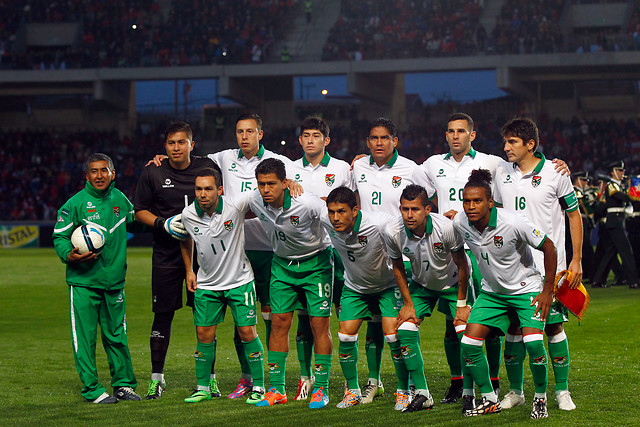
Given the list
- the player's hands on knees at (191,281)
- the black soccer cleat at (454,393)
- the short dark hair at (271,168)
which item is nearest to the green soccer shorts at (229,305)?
the player's hands on knees at (191,281)

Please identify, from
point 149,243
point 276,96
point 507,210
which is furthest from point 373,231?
point 276,96

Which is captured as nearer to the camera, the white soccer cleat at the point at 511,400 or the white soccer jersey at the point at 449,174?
the white soccer cleat at the point at 511,400

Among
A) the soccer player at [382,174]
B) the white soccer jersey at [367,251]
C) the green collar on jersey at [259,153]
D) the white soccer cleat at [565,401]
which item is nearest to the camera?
the white soccer cleat at [565,401]

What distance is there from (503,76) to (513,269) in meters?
30.9

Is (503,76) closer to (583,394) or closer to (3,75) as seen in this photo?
(3,75)

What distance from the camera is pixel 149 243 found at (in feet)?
109

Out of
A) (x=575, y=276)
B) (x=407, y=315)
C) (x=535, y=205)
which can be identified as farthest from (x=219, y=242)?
(x=575, y=276)

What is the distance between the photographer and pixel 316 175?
757cm

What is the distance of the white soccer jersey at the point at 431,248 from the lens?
6.49m

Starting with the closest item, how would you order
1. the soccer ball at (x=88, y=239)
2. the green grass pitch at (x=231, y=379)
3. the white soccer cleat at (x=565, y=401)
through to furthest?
the green grass pitch at (x=231, y=379)
the white soccer cleat at (x=565, y=401)
the soccer ball at (x=88, y=239)

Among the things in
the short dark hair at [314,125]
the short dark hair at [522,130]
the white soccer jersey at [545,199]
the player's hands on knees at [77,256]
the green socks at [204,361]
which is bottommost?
the green socks at [204,361]

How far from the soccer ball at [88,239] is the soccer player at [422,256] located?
8.12 ft

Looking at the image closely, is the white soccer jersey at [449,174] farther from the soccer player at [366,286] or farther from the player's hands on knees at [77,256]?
the player's hands on knees at [77,256]

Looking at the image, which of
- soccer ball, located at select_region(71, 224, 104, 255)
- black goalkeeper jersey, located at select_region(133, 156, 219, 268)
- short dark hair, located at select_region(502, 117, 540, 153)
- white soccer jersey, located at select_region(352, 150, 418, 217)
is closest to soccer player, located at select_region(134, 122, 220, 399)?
black goalkeeper jersey, located at select_region(133, 156, 219, 268)
